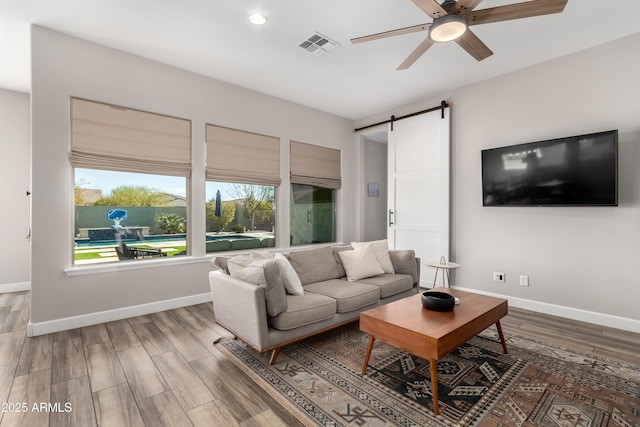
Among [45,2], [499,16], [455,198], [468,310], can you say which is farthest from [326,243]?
[45,2]

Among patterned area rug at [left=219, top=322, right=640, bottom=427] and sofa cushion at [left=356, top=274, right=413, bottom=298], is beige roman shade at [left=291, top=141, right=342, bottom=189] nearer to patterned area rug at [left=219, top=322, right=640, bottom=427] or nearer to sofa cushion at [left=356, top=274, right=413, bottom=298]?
sofa cushion at [left=356, top=274, right=413, bottom=298]

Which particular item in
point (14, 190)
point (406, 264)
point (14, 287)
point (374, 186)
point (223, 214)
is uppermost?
point (374, 186)

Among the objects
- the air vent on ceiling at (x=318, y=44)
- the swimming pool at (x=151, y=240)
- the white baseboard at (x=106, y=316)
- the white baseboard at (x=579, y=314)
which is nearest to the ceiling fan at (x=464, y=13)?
the air vent on ceiling at (x=318, y=44)

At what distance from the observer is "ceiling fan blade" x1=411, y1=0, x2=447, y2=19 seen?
194cm

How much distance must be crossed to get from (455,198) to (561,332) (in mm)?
2042

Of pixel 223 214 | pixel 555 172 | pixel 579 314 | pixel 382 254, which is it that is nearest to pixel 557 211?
pixel 555 172

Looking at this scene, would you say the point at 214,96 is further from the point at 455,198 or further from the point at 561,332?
the point at 561,332

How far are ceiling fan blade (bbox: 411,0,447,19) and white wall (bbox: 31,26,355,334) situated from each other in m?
2.96

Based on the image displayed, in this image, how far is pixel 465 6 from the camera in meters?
1.98

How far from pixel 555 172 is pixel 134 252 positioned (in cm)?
497

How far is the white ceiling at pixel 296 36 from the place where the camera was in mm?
2648

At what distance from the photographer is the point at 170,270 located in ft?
12.3

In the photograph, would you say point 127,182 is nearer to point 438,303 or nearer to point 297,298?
point 297,298

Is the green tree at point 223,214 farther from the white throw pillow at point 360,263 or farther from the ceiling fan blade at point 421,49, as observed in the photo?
the ceiling fan blade at point 421,49
